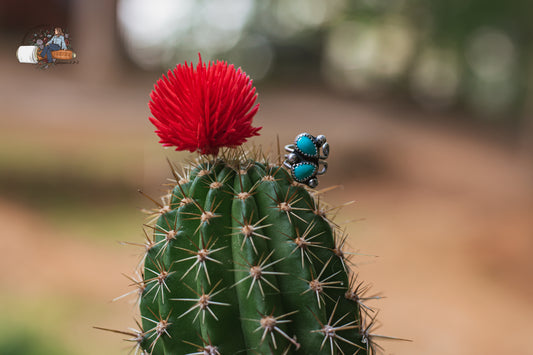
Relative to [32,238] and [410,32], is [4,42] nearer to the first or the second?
[32,238]

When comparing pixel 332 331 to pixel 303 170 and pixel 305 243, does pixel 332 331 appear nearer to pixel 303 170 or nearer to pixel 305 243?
pixel 305 243

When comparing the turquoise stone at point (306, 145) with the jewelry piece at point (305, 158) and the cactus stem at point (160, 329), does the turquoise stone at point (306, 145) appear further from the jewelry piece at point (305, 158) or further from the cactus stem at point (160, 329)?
the cactus stem at point (160, 329)

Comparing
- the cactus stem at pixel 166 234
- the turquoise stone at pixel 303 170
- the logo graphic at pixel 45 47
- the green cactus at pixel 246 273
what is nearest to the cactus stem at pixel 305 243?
the green cactus at pixel 246 273

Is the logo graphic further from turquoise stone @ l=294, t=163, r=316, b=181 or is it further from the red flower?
turquoise stone @ l=294, t=163, r=316, b=181

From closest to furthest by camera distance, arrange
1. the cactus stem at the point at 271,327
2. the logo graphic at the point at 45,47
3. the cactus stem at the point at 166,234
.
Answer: the cactus stem at the point at 271,327, the cactus stem at the point at 166,234, the logo graphic at the point at 45,47

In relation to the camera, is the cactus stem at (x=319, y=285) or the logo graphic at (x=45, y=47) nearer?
the cactus stem at (x=319, y=285)

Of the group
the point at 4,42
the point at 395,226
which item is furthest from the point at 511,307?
the point at 4,42

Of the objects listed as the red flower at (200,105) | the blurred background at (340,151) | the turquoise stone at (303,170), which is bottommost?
the blurred background at (340,151)
